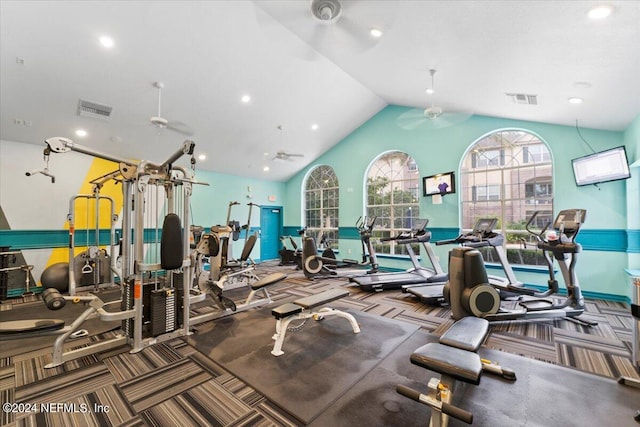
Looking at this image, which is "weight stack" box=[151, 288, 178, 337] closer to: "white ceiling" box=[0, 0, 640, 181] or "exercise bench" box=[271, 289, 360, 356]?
"exercise bench" box=[271, 289, 360, 356]

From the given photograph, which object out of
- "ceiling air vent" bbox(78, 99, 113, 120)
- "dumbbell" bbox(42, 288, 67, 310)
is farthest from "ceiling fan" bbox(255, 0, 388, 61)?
"dumbbell" bbox(42, 288, 67, 310)

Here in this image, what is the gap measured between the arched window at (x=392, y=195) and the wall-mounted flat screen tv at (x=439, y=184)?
341mm

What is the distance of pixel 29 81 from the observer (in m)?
3.93

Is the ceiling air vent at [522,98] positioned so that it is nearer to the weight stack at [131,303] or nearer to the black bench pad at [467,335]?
the black bench pad at [467,335]

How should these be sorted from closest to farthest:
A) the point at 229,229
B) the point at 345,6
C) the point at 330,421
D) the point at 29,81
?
the point at 330,421 → the point at 345,6 → the point at 29,81 → the point at 229,229

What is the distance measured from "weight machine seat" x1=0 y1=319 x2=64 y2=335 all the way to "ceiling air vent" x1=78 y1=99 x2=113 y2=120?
375cm

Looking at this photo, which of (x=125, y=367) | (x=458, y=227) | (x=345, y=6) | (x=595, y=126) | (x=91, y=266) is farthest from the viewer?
(x=458, y=227)

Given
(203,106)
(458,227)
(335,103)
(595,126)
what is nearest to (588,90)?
(595,126)

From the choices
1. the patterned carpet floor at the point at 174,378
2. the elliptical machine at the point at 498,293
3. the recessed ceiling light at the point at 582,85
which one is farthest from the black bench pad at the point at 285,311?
the recessed ceiling light at the point at 582,85

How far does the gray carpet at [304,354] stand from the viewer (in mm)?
Answer: 2129

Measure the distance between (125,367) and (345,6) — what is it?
4448mm

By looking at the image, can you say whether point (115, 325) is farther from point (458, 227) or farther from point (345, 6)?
point (458, 227)

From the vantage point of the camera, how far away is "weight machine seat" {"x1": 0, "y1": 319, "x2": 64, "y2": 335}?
2101 millimetres

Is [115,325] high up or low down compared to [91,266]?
down
